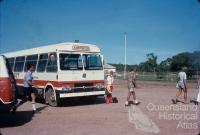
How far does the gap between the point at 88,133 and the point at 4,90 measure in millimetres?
2837

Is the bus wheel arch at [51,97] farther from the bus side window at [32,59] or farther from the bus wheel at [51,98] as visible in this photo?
the bus side window at [32,59]

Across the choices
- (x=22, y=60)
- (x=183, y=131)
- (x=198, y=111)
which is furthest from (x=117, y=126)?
(x=22, y=60)

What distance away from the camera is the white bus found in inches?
589

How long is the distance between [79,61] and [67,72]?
101cm

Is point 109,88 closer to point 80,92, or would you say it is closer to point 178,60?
point 80,92

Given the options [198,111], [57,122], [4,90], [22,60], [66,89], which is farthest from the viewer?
[22,60]

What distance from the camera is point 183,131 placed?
29.4ft

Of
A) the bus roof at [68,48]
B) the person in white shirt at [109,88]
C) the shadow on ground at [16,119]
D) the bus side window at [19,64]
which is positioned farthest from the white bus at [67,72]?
the shadow on ground at [16,119]

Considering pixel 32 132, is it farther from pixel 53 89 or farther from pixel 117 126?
pixel 53 89

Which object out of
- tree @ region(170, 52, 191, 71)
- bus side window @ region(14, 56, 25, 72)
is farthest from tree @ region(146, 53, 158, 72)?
bus side window @ region(14, 56, 25, 72)

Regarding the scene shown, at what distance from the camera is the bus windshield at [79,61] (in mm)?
15170

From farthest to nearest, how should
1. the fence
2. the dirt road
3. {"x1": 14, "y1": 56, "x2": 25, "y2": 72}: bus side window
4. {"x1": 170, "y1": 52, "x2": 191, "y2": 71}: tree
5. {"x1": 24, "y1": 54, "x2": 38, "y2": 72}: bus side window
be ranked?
{"x1": 170, "y1": 52, "x2": 191, "y2": 71}: tree → the fence → {"x1": 14, "y1": 56, "x2": 25, "y2": 72}: bus side window → {"x1": 24, "y1": 54, "x2": 38, "y2": 72}: bus side window → the dirt road

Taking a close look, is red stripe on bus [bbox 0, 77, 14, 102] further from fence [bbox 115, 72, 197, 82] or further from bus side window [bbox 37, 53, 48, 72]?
fence [bbox 115, 72, 197, 82]

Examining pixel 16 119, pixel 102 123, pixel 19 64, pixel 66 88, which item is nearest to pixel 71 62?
pixel 66 88
